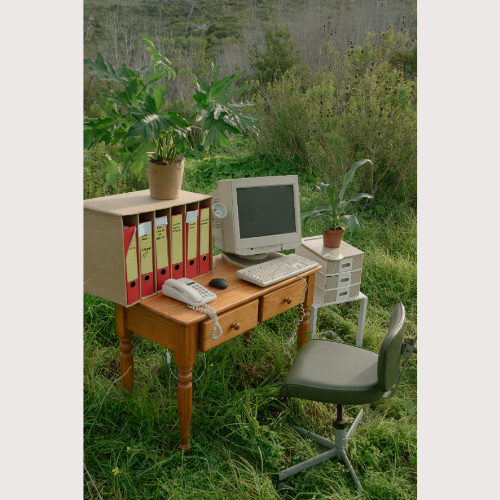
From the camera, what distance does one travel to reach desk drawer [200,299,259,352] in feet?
5.65

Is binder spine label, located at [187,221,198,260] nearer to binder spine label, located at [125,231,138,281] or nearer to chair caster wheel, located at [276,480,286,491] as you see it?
binder spine label, located at [125,231,138,281]

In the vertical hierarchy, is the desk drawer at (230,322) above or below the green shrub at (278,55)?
below

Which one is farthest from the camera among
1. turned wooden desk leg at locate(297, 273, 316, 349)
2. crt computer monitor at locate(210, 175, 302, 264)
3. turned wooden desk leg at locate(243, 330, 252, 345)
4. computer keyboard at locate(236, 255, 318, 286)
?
turned wooden desk leg at locate(243, 330, 252, 345)

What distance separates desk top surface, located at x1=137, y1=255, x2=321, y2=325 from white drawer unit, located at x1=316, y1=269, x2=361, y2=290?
0.74 ft

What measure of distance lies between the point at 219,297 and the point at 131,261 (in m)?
0.41

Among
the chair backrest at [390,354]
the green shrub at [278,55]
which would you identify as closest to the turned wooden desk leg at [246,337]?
the chair backrest at [390,354]

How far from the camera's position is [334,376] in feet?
5.79

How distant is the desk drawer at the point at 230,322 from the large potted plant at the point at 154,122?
1.94 feet

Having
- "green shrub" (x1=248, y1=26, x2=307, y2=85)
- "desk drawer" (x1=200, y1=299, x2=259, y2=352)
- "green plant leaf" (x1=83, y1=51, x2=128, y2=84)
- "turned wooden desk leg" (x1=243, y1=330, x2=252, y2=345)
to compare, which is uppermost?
"green shrub" (x1=248, y1=26, x2=307, y2=85)

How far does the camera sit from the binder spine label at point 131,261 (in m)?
1.71

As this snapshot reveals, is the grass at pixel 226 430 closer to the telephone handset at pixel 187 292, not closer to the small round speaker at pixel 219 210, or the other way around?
the telephone handset at pixel 187 292

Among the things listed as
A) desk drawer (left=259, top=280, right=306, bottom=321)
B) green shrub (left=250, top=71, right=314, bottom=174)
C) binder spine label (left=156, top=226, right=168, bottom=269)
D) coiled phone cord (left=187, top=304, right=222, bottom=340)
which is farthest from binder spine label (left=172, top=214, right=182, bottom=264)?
green shrub (left=250, top=71, right=314, bottom=174)

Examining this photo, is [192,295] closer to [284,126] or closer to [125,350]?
[125,350]

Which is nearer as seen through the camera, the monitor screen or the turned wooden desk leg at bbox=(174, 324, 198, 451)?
the turned wooden desk leg at bbox=(174, 324, 198, 451)
